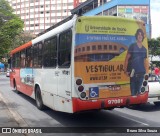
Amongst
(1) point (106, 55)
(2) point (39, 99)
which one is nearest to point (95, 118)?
(1) point (106, 55)

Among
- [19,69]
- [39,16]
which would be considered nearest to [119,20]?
[19,69]

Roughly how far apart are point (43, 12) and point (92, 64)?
354 ft

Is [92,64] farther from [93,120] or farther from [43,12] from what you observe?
[43,12]

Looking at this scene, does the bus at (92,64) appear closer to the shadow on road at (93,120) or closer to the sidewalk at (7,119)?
the shadow on road at (93,120)

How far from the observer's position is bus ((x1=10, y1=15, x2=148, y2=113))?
780 cm

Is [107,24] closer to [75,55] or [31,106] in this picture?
[75,55]

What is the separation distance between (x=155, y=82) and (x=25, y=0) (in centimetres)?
11256

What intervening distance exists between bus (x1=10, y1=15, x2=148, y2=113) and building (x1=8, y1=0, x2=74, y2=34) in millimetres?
102629

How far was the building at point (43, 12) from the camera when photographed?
11000cm

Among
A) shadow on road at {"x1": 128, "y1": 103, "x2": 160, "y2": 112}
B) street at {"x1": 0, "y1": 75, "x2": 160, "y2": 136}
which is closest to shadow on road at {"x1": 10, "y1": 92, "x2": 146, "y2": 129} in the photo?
street at {"x1": 0, "y1": 75, "x2": 160, "y2": 136}

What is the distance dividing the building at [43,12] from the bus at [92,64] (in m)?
103

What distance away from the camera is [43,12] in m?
113

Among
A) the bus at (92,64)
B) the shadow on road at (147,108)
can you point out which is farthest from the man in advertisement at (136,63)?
the shadow on road at (147,108)

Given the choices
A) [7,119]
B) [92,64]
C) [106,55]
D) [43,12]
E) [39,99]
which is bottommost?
[7,119]
